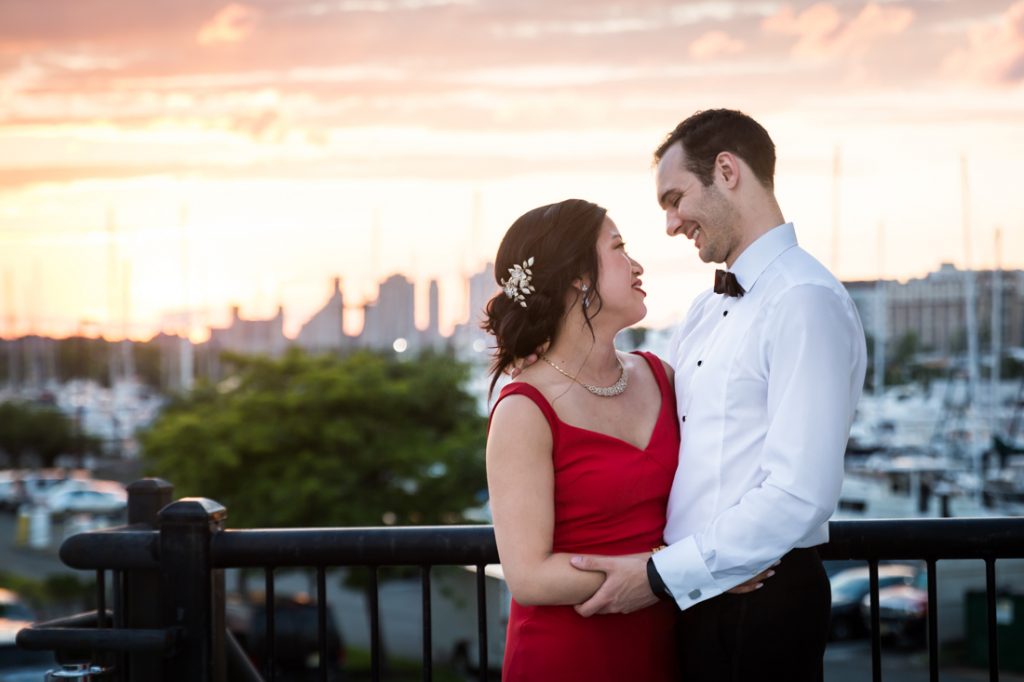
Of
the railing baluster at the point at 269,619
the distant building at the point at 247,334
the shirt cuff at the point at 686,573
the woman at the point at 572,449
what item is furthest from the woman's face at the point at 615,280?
the distant building at the point at 247,334

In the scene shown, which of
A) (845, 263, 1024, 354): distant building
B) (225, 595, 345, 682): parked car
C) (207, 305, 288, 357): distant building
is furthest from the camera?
(207, 305, 288, 357): distant building

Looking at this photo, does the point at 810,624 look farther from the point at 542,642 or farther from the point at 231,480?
the point at 231,480

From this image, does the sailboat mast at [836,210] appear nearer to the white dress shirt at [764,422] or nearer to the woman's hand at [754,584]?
the white dress shirt at [764,422]

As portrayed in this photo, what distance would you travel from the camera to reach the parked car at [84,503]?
1895 inches

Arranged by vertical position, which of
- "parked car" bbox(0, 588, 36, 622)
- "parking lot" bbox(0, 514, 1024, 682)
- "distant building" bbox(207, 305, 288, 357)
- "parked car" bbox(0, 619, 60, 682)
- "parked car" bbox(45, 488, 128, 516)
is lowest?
"parking lot" bbox(0, 514, 1024, 682)

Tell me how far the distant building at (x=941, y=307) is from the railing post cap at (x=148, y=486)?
46306 mm

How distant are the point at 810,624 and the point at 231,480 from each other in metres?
23.9

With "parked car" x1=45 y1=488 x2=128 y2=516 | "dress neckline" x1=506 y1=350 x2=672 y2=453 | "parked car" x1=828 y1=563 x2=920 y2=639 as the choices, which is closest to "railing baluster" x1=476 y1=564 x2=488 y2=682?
"dress neckline" x1=506 y1=350 x2=672 y2=453

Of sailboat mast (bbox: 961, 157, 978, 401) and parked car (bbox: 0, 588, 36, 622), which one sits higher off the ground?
sailboat mast (bbox: 961, 157, 978, 401)

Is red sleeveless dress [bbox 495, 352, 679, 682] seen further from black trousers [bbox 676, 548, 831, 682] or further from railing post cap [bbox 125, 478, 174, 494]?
railing post cap [bbox 125, 478, 174, 494]

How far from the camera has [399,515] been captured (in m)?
25.0

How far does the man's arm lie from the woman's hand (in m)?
0.05

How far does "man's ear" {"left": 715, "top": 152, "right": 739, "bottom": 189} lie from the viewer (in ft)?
9.53

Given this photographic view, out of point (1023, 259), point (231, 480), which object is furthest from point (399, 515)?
point (1023, 259)
